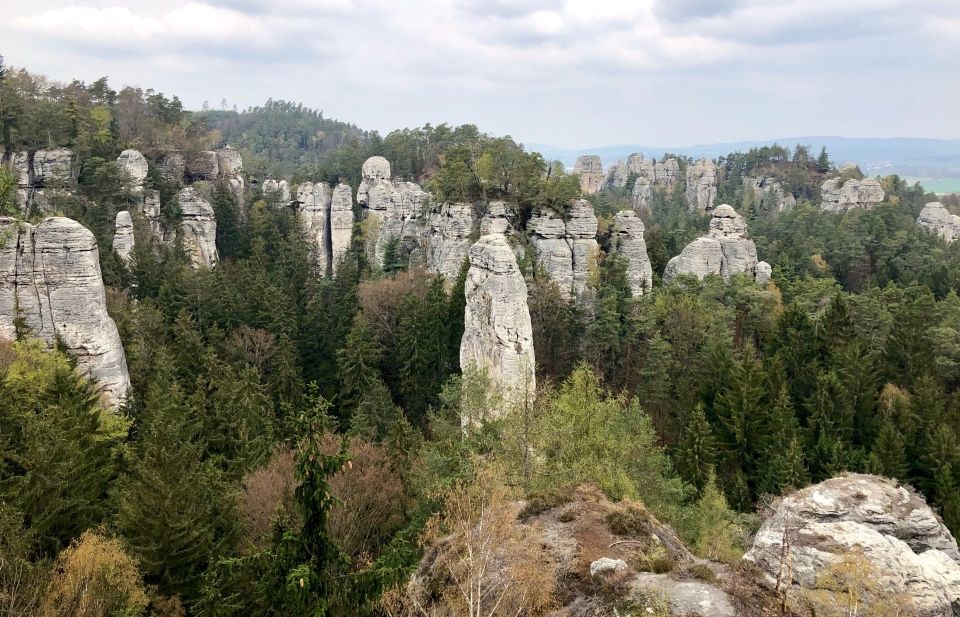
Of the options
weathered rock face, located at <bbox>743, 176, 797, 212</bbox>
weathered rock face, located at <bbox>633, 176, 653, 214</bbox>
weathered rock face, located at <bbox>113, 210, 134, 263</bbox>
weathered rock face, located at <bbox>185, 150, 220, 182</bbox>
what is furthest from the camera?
weathered rock face, located at <bbox>633, 176, 653, 214</bbox>

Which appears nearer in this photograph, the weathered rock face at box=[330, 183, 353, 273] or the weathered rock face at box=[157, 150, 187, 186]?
the weathered rock face at box=[157, 150, 187, 186]

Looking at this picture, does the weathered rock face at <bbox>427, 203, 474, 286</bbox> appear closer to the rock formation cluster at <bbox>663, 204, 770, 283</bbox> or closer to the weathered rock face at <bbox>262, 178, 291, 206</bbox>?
the rock formation cluster at <bbox>663, 204, 770, 283</bbox>

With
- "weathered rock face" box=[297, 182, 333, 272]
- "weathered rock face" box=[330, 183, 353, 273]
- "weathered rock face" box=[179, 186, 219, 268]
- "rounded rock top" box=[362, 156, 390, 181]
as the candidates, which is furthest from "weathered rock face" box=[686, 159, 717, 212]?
"weathered rock face" box=[179, 186, 219, 268]

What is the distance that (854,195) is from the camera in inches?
3201

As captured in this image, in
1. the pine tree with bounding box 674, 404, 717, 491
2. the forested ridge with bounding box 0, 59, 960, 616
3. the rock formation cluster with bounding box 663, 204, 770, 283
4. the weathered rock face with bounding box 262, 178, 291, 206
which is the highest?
the weathered rock face with bounding box 262, 178, 291, 206

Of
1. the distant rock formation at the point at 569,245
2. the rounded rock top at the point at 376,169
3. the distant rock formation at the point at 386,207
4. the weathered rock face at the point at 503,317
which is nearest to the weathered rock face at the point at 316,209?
the distant rock formation at the point at 386,207

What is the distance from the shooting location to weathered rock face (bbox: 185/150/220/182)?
54.0m

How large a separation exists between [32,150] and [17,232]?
2086 centimetres

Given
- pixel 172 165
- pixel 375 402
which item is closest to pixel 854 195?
pixel 375 402

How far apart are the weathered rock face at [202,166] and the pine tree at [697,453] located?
4450 cm

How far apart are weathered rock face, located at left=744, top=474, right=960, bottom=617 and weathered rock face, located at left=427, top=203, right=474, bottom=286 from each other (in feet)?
89.0

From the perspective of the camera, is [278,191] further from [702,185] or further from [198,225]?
[702,185]

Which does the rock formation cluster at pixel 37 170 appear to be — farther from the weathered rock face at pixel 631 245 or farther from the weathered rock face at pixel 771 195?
the weathered rock face at pixel 771 195

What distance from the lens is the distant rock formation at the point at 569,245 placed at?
1543 inches
